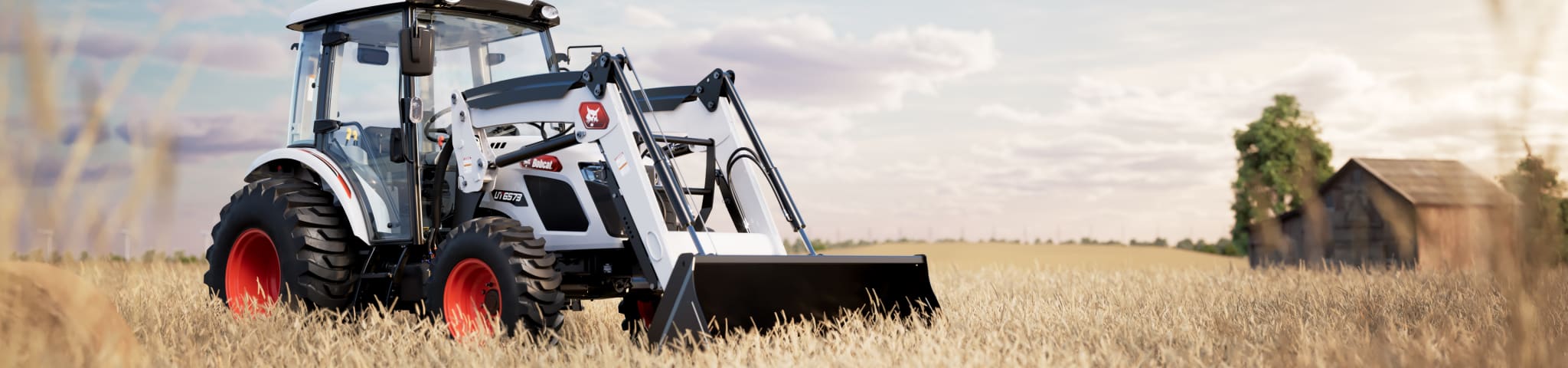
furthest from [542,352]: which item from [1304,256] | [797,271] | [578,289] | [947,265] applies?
[1304,256]

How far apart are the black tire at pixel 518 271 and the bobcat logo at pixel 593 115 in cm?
66

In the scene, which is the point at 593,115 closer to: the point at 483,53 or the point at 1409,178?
the point at 483,53

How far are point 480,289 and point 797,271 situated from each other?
5.65 feet

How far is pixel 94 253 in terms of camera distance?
2.95 metres

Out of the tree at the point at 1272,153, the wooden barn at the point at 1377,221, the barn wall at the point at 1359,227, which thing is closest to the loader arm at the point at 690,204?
the wooden barn at the point at 1377,221

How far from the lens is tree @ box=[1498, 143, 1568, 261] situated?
10.0 feet

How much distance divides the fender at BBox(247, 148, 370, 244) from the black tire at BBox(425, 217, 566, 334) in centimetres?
135

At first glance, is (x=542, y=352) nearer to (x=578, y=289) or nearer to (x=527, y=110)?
(x=578, y=289)

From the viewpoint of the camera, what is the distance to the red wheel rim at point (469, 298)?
619 cm

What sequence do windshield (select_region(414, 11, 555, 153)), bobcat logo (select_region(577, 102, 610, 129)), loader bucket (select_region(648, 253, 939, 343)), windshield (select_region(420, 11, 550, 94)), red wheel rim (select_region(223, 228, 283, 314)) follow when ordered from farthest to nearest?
red wheel rim (select_region(223, 228, 283, 314)) → windshield (select_region(420, 11, 550, 94)) → windshield (select_region(414, 11, 555, 153)) → bobcat logo (select_region(577, 102, 610, 129)) → loader bucket (select_region(648, 253, 939, 343))

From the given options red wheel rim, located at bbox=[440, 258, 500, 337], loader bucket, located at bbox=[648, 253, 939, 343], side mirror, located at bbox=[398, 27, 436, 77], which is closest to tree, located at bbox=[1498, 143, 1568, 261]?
loader bucket, located at bbox=[648, 253, 939, 343]

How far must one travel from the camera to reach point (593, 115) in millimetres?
6355

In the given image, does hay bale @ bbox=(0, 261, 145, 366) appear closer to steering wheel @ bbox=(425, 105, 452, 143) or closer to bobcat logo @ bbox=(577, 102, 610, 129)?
bobcat logo @ bbox=(577, 102, 610, 129)

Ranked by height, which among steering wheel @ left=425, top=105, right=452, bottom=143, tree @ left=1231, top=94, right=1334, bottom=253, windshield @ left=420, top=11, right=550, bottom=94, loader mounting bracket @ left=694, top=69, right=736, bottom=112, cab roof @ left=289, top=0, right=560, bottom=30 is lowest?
steering wheel @ left=425, top=105, right=452, bottom=143
